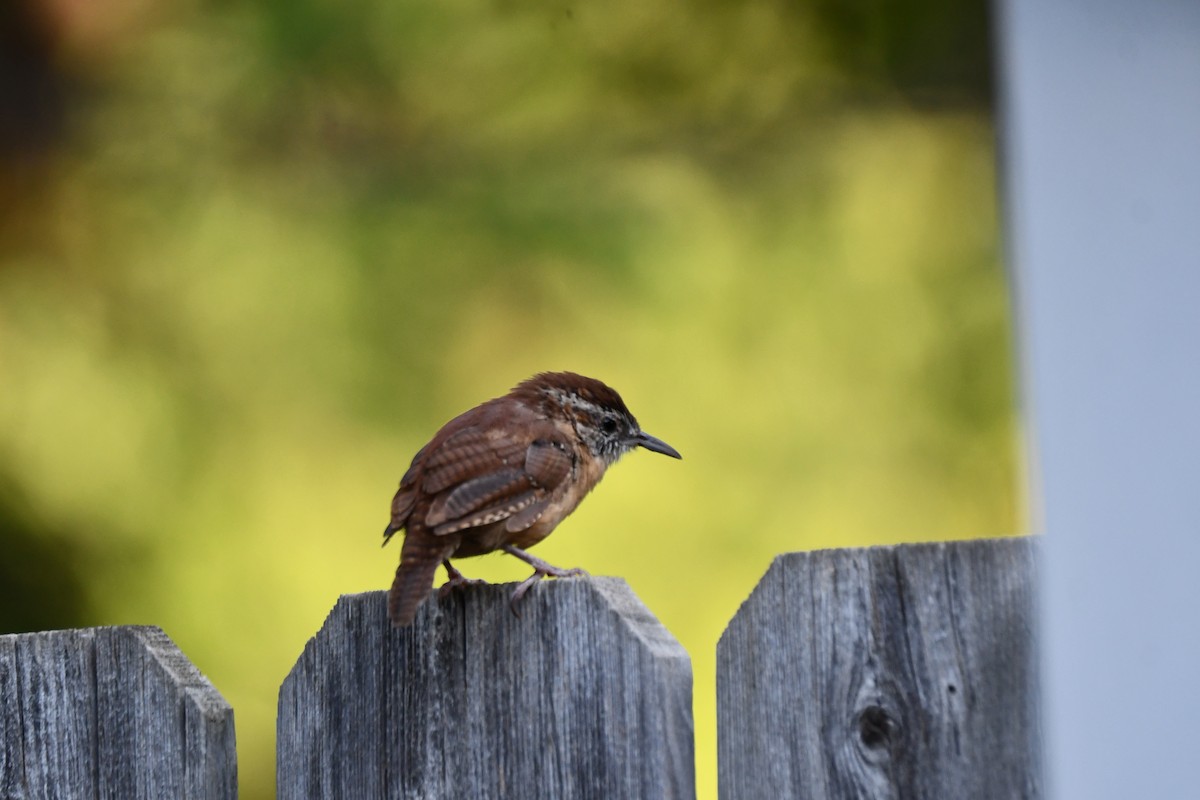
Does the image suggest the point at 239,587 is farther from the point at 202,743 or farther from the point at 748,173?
the point at 748,173

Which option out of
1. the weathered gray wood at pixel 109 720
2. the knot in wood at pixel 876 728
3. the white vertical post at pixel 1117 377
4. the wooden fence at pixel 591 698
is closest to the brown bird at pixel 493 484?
the wooden fence at pixel 591 698

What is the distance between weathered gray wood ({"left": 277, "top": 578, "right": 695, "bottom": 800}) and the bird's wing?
0.30 metres

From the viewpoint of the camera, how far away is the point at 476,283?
377 cm

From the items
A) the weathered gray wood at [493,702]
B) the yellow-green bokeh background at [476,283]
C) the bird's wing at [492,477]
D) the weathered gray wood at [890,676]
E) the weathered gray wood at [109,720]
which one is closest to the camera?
the weathered gray wood at [890,676]

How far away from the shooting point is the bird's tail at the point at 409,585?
2.10 meters

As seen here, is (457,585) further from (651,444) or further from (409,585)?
(651,444)

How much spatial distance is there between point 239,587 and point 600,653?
5.92 ft

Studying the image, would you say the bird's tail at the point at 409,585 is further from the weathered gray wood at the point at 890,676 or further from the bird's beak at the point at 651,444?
the bird's beak at the point at 651,444

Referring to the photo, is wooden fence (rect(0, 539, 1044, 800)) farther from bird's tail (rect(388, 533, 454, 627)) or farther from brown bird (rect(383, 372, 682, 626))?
brown bird (rect(383, 372, 682, 626))

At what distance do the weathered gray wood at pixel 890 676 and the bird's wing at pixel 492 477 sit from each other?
0.78 metres

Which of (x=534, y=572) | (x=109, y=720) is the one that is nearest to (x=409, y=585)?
(x=534, y=572)

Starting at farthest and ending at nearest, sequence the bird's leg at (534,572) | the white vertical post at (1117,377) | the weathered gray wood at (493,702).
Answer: the bird's leg at (534,572)
the weathered gray wood at (493,702)
the white vertical post at (1117,377)

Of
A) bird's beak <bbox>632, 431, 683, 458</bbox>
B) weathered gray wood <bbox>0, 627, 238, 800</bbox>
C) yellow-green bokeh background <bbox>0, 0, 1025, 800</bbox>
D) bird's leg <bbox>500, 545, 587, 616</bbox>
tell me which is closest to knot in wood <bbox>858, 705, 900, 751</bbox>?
bird's leg <bbox>500, 545, 587, 616</bbox>

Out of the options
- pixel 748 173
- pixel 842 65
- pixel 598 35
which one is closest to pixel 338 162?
pixel 598 35
